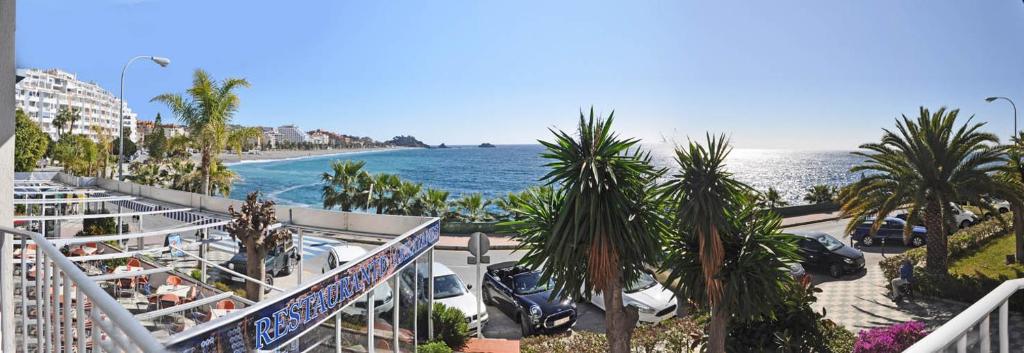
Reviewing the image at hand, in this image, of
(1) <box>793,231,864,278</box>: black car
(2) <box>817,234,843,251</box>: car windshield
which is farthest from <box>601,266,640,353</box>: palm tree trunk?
(2) <box>817,234,843,251</box>: car windshield

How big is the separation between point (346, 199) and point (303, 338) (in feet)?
94.5

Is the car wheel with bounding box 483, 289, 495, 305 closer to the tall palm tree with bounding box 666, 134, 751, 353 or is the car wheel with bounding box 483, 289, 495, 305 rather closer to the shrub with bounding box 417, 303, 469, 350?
the shrub with bounding box 417, 303, 469, 350

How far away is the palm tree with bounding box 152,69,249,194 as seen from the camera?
2228 cm

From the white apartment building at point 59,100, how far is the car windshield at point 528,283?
6354 inches

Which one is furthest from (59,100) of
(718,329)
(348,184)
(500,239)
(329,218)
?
(718,329)

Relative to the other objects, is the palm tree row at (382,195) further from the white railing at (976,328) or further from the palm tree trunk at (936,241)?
the white railing at (976,328)

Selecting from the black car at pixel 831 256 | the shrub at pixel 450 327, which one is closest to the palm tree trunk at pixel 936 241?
the black car at pixel 831 256

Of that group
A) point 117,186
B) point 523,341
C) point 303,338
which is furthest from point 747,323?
point 117,186

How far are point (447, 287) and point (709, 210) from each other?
6761 millimetres

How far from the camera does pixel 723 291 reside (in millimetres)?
9133

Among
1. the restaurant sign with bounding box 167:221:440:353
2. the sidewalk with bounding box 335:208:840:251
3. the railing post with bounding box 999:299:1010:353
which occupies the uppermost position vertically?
the railing post with bounding box 999:299:1010:353

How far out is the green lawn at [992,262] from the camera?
18.3 m

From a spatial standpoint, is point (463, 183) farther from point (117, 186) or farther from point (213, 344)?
point (213, 344)

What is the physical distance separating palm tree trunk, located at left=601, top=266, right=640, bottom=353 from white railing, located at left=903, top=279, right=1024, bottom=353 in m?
7.53
